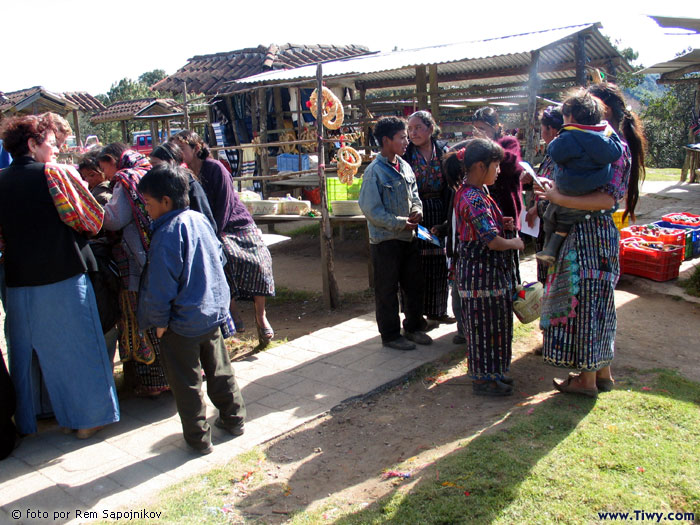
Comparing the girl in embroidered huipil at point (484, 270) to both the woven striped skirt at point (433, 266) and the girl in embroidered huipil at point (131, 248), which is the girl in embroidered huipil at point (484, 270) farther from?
the girl in embroidered huipil at point (131, 248)

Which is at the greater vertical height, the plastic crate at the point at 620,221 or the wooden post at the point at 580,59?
the wooden post at the point at 580,59

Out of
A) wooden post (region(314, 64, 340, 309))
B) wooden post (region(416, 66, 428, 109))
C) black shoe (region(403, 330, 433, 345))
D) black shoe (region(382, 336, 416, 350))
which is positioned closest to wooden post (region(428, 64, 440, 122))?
wooden post (region(416, 66, 428, 109))

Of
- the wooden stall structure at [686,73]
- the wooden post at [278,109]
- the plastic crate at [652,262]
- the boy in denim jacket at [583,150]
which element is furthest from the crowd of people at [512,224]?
the wooden post at [278,109]

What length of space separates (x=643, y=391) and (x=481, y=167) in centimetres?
174

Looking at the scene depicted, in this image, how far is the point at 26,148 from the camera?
3.14 meters

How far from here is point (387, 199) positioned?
4.19m

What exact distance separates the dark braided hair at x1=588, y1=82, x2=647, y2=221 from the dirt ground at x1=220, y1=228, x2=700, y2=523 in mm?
1332

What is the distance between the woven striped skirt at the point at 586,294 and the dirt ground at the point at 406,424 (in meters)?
0.46

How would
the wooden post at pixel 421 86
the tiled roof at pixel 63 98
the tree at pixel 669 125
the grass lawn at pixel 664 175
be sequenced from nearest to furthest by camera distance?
the wooden post at pixel 421 86 → the grass lawn at pixel 664 175 → the tiled roof at pixel 63 98 → the tree at pixel 669 125

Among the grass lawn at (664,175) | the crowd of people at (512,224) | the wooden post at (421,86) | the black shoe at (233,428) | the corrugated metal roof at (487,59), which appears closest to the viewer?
the crowd of people at (512,224)

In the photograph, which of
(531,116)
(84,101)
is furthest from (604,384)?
(84,101)

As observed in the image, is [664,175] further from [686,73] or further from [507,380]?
[507,380]

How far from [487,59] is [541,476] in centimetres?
1039

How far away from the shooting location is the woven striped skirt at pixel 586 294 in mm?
3195
